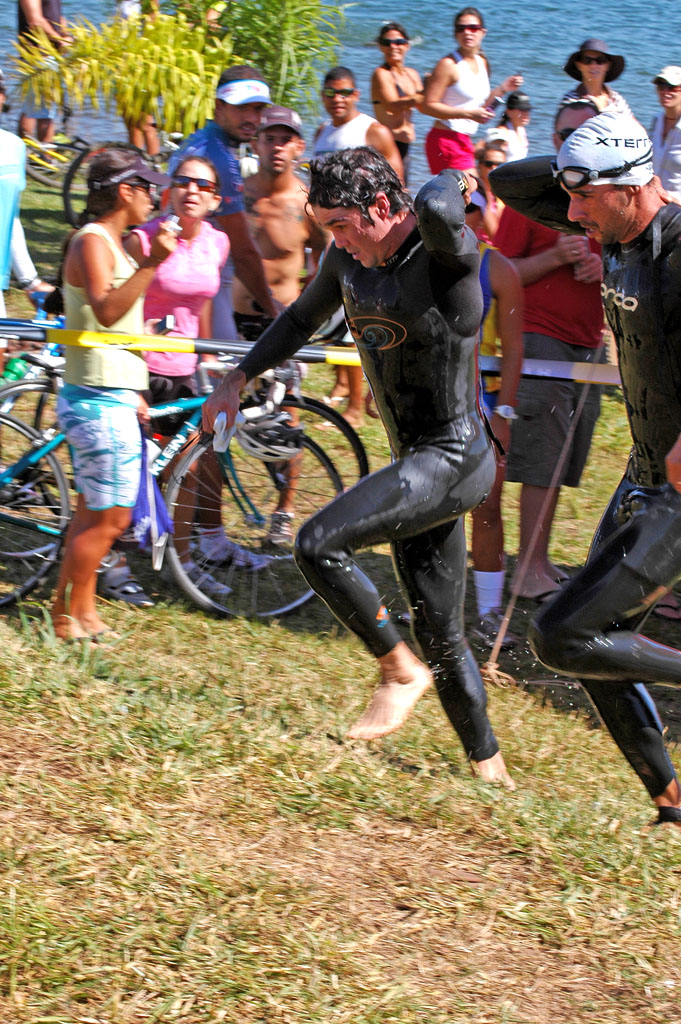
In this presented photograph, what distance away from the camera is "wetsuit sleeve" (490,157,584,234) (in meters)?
3.77

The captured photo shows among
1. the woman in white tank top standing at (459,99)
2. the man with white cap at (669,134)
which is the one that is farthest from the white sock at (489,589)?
the woman in white tank top standing at (459,99)

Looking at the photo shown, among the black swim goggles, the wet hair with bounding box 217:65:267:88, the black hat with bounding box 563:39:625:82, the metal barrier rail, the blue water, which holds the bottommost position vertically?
the blue water

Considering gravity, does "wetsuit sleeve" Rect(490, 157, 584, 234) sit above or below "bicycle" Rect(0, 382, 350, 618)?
above

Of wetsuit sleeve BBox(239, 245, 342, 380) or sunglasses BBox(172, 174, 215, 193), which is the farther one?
sunglasses BBox(172, 174, 215, 193)

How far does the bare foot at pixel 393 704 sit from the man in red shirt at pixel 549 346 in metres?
1.97

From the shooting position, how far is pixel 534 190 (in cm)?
381

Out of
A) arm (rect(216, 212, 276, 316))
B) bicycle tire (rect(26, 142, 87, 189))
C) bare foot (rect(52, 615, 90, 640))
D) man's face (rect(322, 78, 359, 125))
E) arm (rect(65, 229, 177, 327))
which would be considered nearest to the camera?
arm (rect(65, 229, 177, 327))

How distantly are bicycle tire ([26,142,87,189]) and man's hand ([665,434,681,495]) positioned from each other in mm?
9734

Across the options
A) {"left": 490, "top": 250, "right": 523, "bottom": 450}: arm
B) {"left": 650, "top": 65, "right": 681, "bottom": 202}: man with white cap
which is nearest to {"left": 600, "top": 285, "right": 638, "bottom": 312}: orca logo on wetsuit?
{"left": 490, "top": 250, "right": 523, "bottom": 450}: arm

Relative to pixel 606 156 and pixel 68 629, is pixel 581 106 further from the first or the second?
pixel 68 629

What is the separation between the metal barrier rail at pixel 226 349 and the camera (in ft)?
14.8

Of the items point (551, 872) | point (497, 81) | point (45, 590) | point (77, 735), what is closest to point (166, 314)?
point (45, 590)

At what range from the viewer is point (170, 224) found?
4.25 meters

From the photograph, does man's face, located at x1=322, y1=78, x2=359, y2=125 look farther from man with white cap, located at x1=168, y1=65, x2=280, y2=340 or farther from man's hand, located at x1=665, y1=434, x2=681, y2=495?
man's hand, located at x1=665, y1=434, x2=681, y2=495
